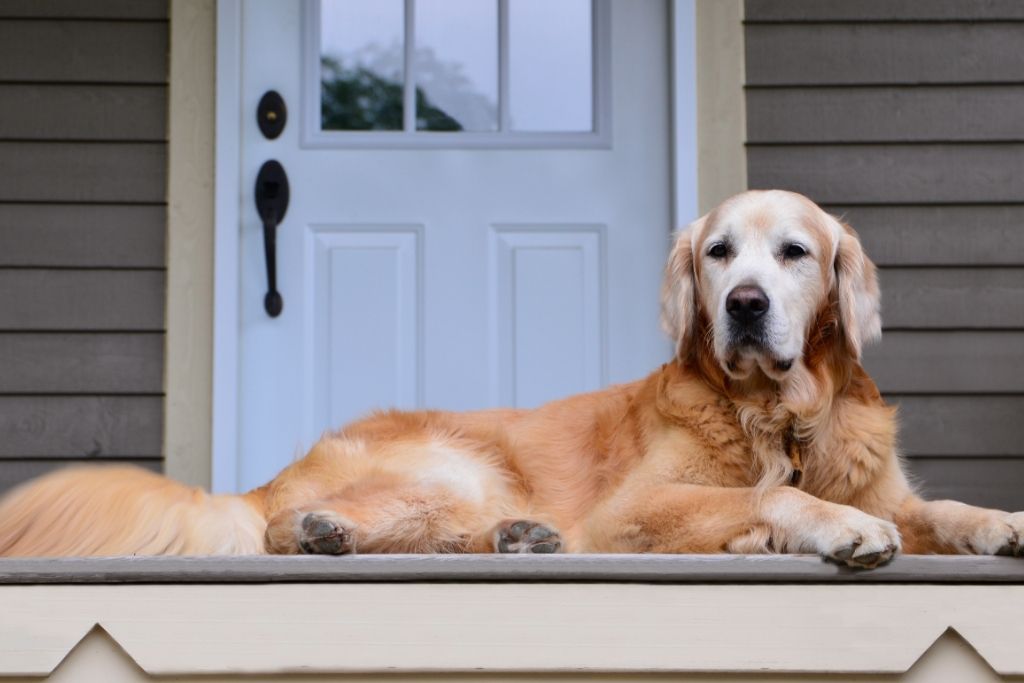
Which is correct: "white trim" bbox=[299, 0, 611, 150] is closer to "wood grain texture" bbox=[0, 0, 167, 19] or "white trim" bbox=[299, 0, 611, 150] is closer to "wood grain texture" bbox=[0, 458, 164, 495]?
"wood grain texture" bbox=[0, 0, 167, 19]

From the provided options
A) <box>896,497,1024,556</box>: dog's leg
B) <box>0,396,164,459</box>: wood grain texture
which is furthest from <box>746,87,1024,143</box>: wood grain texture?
<box>0,396,164,459</box>: wood grain texture

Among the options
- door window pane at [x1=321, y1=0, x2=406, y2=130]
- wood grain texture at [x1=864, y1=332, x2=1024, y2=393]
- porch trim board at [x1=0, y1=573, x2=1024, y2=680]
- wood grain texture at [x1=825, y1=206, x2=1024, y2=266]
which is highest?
door window pane at [x1=321, y1=0, x2=406, y2=130]

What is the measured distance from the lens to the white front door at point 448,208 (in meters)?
3.61

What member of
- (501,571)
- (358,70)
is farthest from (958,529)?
(358,70)

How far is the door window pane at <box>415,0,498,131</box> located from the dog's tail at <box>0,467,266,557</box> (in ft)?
6.11

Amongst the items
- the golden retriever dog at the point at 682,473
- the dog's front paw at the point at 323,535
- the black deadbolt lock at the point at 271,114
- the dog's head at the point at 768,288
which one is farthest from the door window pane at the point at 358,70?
the dog's front paw at the point at 323,535

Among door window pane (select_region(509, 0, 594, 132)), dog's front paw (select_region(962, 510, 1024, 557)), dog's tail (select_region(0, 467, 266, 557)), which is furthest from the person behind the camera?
door window pane (select_region(509, 0, 594, 132))

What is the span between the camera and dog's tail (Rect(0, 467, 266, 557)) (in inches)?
78.5

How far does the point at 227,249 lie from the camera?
3561mm

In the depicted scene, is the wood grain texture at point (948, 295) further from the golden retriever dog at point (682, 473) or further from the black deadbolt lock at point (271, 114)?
the black deadbolt lock at point (271, 114)

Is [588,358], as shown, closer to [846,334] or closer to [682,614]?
[846,334]

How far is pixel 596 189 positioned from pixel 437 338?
0.69m

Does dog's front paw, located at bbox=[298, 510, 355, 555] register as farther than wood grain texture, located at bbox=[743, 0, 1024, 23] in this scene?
No

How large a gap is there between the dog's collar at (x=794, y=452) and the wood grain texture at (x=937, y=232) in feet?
4.83
